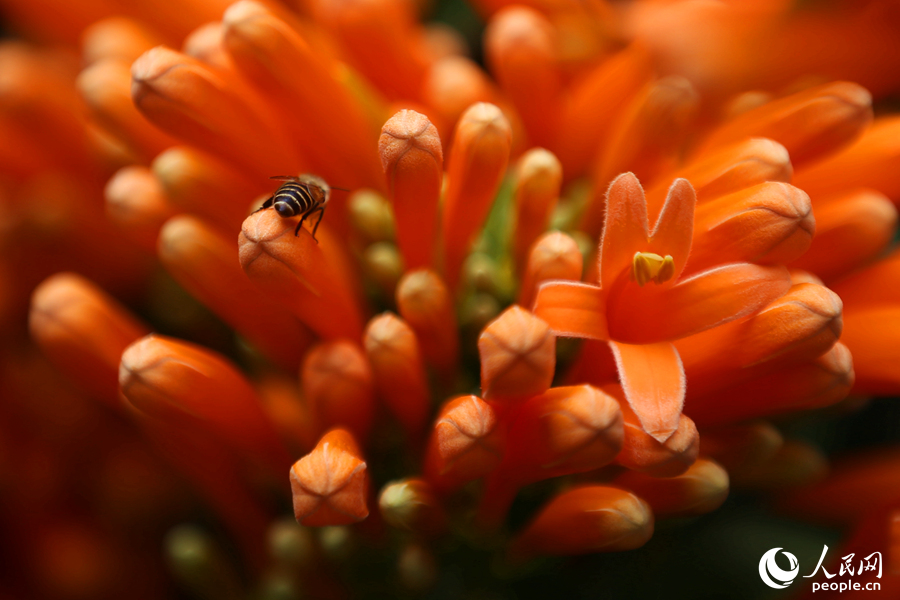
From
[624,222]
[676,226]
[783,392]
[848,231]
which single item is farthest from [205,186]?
[848,231]

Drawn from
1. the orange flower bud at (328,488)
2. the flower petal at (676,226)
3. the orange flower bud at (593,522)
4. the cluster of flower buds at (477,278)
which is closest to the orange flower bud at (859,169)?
the cluster of flower buds at (477,278)

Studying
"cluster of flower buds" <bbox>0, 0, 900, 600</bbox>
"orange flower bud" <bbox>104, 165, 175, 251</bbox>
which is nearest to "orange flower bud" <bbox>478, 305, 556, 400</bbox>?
"cluster of flower buds" <bbox>0, 0, 900, 600</bbox>

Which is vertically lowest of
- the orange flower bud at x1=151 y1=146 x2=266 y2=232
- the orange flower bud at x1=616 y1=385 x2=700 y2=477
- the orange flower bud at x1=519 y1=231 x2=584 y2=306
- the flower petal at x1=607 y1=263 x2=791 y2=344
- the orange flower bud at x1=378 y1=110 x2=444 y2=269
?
the orange flower bud at x1=616 y1=385 x2=700 y2=477

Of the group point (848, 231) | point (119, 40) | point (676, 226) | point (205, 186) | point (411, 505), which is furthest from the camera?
point (119, 40)

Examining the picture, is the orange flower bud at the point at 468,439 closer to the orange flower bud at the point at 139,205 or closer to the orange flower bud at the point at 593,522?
the orange flower bud at the point at 593,522

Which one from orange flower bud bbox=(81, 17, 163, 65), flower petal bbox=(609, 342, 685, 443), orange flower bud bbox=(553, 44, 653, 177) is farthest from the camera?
orange flower bud bbox=(81, 17, 163, 65)

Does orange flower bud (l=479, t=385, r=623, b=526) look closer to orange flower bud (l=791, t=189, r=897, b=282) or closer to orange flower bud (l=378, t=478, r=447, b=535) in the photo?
orange flower bud (l=378, t=478, r=447, b=535)

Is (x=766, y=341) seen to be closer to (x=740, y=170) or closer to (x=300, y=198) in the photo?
(x=740, y=170)
